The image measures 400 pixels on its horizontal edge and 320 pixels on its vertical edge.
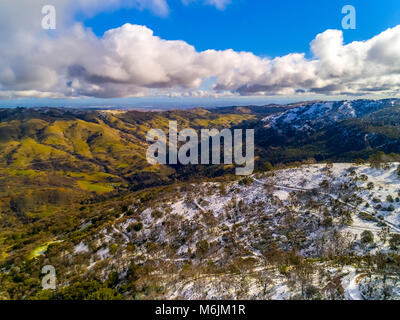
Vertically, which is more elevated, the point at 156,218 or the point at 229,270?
the point at 229,270

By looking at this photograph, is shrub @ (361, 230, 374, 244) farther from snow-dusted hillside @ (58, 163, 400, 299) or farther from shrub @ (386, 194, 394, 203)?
shrub @ (386, 194, 394, 203)

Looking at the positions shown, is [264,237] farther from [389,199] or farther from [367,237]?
[389,199]

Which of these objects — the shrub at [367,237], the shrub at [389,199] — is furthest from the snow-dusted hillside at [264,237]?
the shrub at [367,237]

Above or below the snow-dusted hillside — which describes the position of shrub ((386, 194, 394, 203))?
above

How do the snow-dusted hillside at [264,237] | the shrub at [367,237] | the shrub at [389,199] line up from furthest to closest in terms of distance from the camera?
the shrub at [389,199]
the shrub at [367,237]
the snow-dusted hillside at [264,237]

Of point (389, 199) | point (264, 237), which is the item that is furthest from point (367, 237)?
point (264, 237)

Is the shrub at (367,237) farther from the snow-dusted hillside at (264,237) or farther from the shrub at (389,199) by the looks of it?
the shrub at (389,199)

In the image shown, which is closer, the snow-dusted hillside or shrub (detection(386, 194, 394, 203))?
the snow-dusted hillside

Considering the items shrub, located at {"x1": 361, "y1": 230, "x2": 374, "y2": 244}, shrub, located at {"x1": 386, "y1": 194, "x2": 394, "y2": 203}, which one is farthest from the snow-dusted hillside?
shrub, located at {"x1": 361, "y1": 230, "x2": 374, "y2": 244}

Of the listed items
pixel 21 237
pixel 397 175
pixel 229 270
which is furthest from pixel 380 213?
pixel 21 237

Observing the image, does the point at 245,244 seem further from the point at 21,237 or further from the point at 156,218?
the point at 21,237
